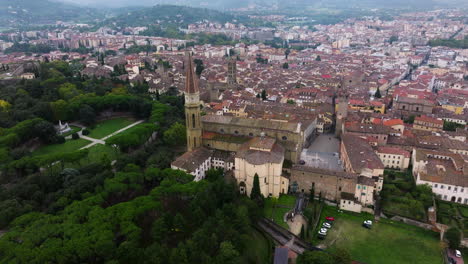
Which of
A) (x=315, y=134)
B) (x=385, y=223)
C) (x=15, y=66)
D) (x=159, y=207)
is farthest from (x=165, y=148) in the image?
(x=15, y=66)

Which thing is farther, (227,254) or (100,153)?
(100,153)

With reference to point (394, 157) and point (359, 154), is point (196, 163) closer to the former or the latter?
point (359, 154)

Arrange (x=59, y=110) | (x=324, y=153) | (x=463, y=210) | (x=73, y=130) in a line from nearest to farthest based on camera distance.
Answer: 1. (x=463, y=210)
2. (x=324, y=153)
3. (x=73, y=130)
4. (x=59, y=110)

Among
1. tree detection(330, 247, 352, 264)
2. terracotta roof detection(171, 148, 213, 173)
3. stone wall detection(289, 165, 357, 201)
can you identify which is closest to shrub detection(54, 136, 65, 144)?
terracotta roof detection(171, 148, 213, 173)

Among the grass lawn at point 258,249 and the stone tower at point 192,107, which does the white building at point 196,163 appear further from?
the grass lawn at point 258,249

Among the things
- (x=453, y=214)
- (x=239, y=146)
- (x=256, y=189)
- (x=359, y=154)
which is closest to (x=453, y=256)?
(x=453, y=214)

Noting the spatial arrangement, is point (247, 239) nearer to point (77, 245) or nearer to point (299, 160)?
point (77, 245)
